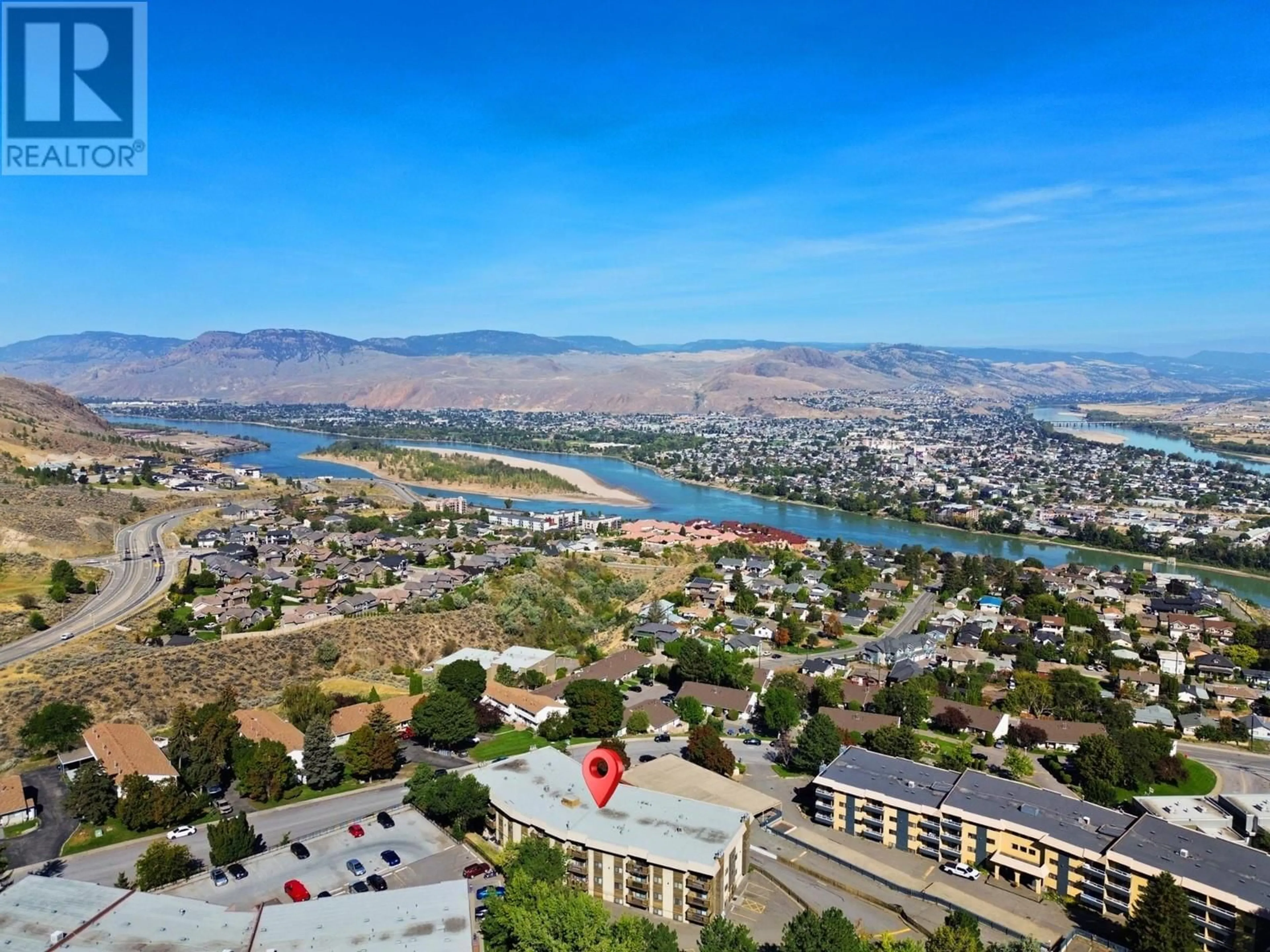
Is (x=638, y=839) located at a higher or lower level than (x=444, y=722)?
higher

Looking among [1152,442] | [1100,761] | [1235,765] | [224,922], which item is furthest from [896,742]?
[1152,442]

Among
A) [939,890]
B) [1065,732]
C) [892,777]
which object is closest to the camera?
[939,890]

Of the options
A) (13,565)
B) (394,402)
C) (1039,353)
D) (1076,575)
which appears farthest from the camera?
(1039,353)

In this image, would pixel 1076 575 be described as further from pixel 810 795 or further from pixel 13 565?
pixel 13 565

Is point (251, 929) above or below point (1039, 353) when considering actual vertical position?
below

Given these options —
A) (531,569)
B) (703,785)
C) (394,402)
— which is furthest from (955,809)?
(394,402)

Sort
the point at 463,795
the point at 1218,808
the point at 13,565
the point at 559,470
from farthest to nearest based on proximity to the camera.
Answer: the point at 559,470, the point at 13,565, the point at 1218,808, the point at 463,795

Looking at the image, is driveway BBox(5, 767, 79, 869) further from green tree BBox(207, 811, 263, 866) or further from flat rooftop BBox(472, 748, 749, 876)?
flat rooftop BBox(472, 748, 749, 876)

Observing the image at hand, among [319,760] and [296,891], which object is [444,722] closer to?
[319,760]
